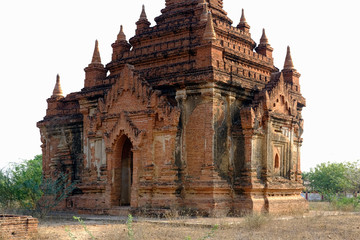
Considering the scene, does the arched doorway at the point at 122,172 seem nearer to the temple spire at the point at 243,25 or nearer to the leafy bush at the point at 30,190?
the leafy bush at the point at 30,190

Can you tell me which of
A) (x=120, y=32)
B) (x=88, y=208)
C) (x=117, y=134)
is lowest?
(x=88, y=208)

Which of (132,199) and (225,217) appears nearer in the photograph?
(225,217)

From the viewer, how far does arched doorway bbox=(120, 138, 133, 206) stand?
1683 cm

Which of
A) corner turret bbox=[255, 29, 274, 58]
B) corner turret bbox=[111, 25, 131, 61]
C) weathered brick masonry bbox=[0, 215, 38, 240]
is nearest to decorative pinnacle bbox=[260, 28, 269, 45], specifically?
corner turret bbox=[255, 29, 274, 58]

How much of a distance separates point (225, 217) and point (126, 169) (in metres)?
4.68

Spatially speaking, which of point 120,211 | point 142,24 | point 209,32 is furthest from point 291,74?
point 120,211

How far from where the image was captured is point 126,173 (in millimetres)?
16953

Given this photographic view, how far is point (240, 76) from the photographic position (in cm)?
1577

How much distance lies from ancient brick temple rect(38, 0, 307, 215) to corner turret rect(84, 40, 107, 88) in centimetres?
4

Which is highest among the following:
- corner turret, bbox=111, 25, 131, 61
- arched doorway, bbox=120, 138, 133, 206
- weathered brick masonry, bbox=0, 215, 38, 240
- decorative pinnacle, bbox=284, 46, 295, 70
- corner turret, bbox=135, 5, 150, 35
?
corner turret, bbox=135, 5, 150, 35

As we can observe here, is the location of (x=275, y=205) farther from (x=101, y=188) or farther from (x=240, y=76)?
(x=101, y=188)

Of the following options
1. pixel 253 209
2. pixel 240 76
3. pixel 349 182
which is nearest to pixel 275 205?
pixel 253 209

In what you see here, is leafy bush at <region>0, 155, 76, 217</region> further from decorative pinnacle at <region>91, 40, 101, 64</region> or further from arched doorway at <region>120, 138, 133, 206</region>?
decorative pinnacle at <region>91, 40, 101, 64</region>

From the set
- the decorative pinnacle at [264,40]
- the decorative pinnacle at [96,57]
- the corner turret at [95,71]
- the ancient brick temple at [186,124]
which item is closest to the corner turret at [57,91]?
the ancient brick temple at [186,124]
